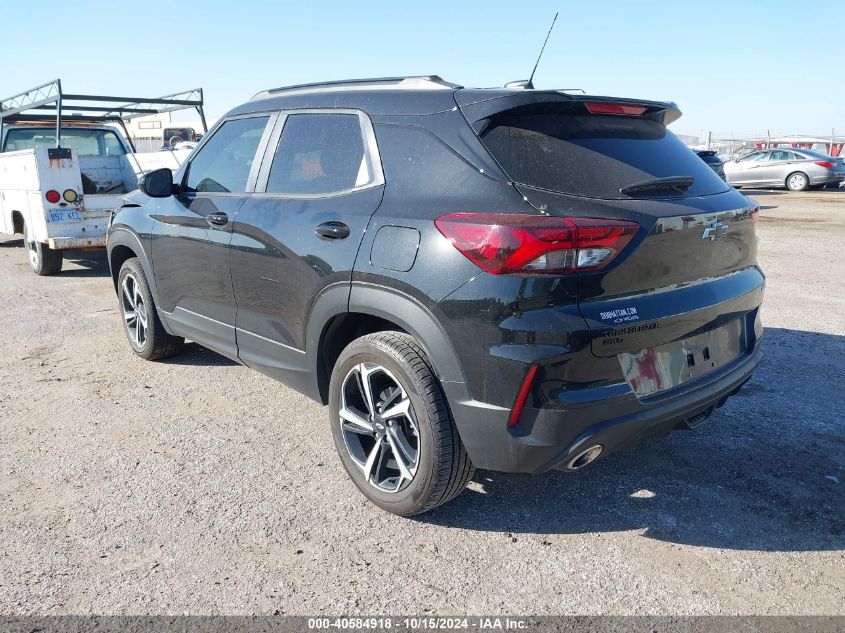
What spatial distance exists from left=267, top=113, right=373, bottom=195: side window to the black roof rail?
189mm

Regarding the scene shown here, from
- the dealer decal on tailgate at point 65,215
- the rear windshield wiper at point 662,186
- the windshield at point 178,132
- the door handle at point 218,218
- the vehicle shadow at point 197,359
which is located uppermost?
the windshield at point 178,132

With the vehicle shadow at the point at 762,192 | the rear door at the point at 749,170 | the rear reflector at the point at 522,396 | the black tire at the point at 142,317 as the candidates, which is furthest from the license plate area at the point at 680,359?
the rear door at the point at 749,170

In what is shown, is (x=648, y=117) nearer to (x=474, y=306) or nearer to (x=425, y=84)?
(x=425, y=84)

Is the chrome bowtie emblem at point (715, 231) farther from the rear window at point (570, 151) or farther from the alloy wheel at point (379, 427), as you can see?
the alloy wheel at point (379, 427)

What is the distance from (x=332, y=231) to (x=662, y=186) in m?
1.43

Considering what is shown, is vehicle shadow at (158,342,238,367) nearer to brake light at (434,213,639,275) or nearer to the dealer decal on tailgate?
brake light at (434,213,639,275)

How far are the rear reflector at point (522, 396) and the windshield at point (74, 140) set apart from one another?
30.5ft

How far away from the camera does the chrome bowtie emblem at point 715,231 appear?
2881mm

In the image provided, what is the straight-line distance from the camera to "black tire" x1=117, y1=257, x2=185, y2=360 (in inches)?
198

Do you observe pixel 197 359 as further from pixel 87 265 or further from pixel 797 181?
pixel 797 181

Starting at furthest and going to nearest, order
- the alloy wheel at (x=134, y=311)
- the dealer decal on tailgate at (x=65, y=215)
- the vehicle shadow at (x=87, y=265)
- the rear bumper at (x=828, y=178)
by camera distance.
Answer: the rear bumper at (x=828, y=178)
the vehicle shadow at (x=87, y=265)
the dealer decal on tailgate at (x=65, y=215)
the alloy wheel at (x=134, y=311)

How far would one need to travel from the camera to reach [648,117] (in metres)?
3.17

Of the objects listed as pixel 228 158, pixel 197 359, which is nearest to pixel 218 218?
pixel 228 158

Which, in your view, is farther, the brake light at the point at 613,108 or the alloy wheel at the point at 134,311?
the alloy wheel at the point at 134,311
